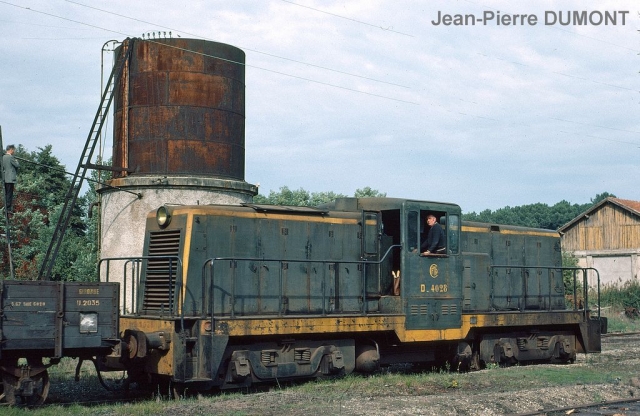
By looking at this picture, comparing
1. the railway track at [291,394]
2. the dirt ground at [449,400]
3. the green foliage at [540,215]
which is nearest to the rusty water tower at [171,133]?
the railway track at [291,394]

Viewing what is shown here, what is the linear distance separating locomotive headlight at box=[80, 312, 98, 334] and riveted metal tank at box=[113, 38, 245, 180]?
1015 cm

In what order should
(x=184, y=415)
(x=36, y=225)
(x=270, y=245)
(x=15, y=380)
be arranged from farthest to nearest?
(x=36, y=225) → (x=270, y=245) → (x=15, y=380) → (x=184, y=415)

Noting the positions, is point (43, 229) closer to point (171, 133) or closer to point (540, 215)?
point (171, 133)

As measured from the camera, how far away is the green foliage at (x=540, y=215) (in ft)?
290

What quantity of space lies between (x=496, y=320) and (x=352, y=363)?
351 cm

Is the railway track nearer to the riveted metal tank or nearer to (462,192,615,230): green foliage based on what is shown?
the riveted metal tank

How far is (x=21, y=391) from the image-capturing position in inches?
399

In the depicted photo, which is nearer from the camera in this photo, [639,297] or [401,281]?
[401,281]

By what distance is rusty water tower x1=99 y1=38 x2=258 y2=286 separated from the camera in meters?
20.4

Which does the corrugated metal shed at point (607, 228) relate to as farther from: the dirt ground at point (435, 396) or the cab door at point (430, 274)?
the cab door at point (430, 274)

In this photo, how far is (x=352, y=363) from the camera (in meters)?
12.8

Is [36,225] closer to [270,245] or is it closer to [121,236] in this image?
[121,236]

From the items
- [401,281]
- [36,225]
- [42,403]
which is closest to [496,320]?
[401,281]

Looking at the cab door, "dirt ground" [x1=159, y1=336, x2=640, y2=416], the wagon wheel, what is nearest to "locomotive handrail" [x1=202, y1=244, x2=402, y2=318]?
the cab door
